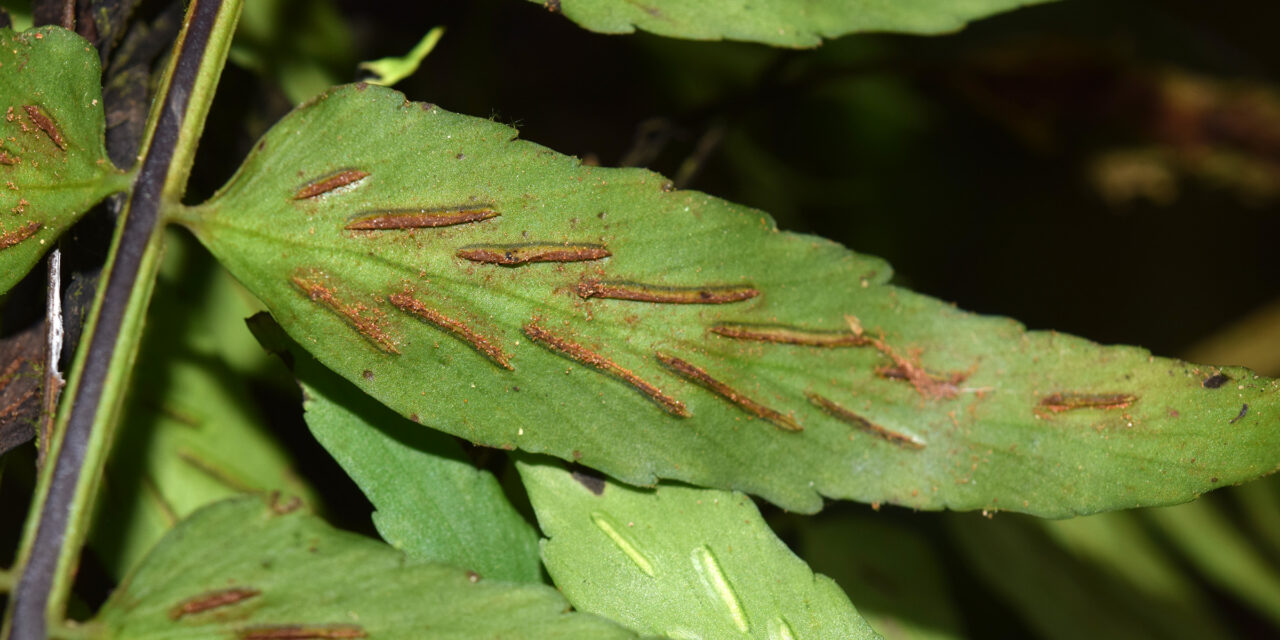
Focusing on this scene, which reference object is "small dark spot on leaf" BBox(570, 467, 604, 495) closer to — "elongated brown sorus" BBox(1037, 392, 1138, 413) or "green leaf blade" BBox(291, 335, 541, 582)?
"green leaf blade" BBox(291, 335, 541, 582)

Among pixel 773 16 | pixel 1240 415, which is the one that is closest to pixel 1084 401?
pixel 1240 415

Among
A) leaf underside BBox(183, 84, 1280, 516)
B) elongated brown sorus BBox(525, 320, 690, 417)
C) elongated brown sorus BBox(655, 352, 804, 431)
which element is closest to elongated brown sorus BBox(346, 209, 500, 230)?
leaf underside BBox(183, 84, 1280, 516)

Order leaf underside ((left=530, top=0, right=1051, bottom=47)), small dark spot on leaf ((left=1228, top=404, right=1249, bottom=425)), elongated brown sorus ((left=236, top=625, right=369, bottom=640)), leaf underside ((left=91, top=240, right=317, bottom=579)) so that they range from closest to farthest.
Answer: elongated brown sorus ((left=236, top=625, right=369, bottom=640)) < small dark spot on leaf ((left=1228, top=404, right=1249, bottom=425)) < leaf underside ((left=530, top=0, right=1051, bottom=47)) < leaf underside ((left=91, top=240, right=317, bottom=579))

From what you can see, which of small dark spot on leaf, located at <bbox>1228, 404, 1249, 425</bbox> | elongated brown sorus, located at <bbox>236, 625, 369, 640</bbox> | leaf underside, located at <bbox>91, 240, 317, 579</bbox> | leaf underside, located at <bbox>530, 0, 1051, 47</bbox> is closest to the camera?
elongated brown sorus, located at <bbox>236, 625, 369, 640</bbox>

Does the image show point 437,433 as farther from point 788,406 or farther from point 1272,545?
point 1272,545

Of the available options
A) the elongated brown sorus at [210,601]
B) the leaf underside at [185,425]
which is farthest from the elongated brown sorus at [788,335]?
the leaf underside at [185,425]

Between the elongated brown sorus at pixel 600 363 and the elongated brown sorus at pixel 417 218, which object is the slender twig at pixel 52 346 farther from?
the elongated brown sorus at pixel 600 363
